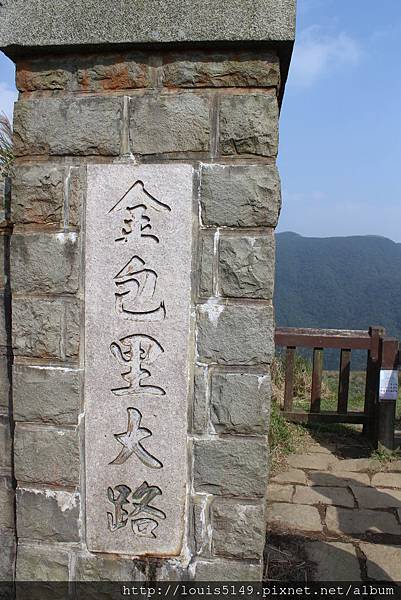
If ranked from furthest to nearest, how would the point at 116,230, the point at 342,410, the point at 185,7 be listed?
the point at 342,410 < the point at 116,230 < the point at 185,7

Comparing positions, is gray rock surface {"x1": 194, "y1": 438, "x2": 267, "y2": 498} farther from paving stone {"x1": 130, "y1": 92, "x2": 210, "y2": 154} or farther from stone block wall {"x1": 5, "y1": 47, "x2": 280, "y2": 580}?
paving stone {"x1": 130, "y1": 92, "x2": 210, "y2": 154}

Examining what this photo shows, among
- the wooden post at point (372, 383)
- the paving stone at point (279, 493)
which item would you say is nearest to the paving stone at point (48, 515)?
the paving stone at point (279, 493)

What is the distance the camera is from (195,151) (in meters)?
1.80

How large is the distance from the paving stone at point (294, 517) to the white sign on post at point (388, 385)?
4.57 feet

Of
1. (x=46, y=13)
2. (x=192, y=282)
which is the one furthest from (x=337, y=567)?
(x=46, y=13)

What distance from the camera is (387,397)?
4305mm

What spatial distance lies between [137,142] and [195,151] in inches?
8.5

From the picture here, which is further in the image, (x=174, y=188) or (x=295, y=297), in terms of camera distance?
(x=295, y=297)

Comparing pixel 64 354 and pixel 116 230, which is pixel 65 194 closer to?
pixel 116 230

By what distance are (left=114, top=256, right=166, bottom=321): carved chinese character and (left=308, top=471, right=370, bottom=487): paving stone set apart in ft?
8.34

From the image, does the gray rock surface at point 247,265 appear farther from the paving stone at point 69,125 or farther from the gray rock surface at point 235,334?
the paving stone at point 69,125

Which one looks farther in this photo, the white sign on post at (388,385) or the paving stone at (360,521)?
the white sign on post at (388,385)

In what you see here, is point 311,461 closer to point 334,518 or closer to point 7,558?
point 334,518

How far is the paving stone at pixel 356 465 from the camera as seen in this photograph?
159 inches
